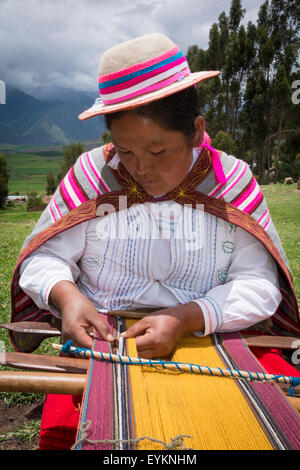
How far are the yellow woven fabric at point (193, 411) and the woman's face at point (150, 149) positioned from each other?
78 cm

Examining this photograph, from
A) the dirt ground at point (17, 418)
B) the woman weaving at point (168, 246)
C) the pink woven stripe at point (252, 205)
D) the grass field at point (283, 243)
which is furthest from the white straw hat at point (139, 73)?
the grass field at point (283, 243)

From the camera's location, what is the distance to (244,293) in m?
1.84

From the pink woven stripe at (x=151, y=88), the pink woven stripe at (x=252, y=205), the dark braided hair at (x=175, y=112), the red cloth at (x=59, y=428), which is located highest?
the pink woven stripe at (x=151, y=88)

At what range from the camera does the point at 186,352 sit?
1.66m

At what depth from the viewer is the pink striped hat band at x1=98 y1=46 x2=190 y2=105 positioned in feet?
5.00

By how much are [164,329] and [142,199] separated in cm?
70

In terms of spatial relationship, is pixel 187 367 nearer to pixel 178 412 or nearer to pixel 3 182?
pixel 178 412

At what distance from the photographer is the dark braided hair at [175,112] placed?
155 cm

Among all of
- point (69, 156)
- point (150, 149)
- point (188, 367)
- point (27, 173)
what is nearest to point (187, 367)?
point (188, 367)

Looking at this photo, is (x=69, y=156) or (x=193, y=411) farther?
(x=69, y=156)

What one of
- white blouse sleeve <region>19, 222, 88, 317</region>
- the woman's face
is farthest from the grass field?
the woman's face

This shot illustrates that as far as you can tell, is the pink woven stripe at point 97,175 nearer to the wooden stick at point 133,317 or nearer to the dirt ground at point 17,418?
the wooden stick at point 133,317

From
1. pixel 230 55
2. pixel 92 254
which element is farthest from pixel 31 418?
pixel 230 55
